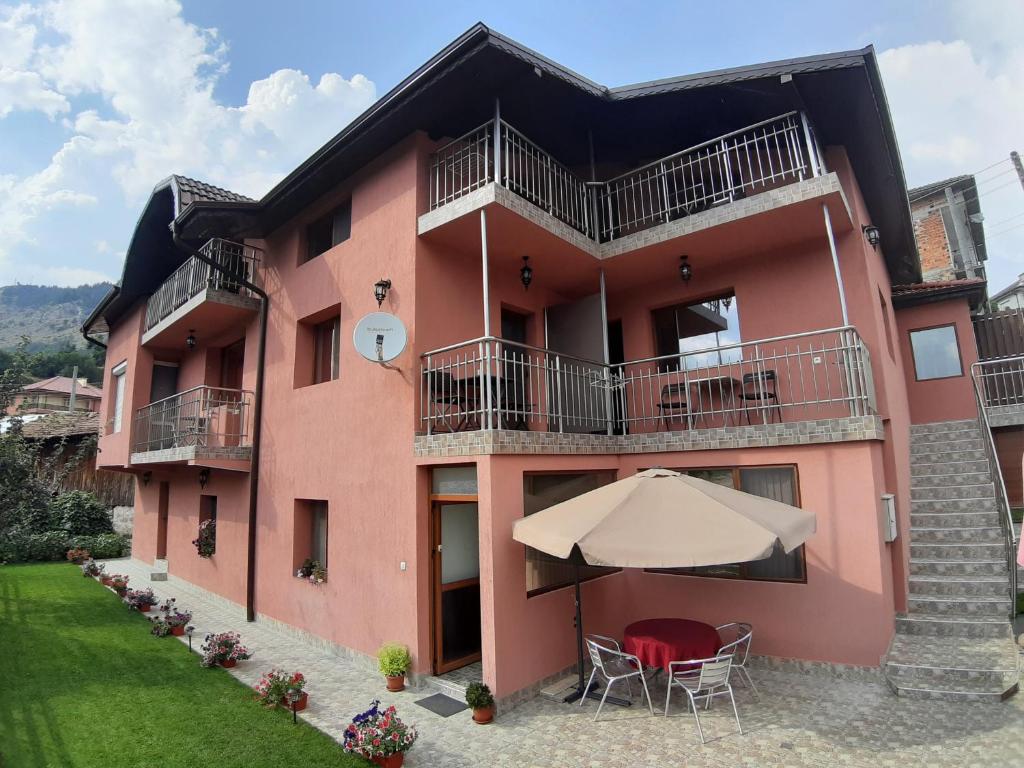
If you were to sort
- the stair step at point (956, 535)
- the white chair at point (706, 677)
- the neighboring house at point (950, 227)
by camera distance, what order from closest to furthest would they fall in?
the white chair at point (706, 677) → the stair step at point (956, 535) → the neighboring house at point (950, 227)

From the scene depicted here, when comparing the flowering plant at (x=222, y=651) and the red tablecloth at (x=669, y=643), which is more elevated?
the red tablecloth at (x=669, y=643)

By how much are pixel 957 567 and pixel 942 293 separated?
7.28 meters

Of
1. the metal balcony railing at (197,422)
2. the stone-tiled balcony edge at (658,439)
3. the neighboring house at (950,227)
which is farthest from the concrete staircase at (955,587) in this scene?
the neighboring house at (950,227)

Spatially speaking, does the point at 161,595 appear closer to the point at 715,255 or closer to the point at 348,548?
the point at 348,548

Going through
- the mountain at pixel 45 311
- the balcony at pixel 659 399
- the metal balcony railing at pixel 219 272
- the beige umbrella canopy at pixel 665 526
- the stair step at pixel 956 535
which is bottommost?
the stair step at pixel 956 535

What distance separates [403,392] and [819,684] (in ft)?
20.8

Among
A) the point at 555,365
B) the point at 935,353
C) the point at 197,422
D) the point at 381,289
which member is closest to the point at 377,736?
the point at 381,289

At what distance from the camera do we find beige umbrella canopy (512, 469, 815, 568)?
4781mm

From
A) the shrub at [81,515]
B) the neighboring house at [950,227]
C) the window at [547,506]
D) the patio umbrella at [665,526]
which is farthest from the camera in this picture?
the shrub at [81,515]

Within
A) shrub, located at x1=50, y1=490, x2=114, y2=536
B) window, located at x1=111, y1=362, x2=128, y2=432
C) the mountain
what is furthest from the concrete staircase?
the mountain

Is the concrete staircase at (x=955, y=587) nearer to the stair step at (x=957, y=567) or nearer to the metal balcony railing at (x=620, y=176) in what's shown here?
the stair step at (x=957, y=567)

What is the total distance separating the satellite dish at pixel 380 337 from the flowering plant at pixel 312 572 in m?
3.96

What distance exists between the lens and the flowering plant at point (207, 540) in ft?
39.5

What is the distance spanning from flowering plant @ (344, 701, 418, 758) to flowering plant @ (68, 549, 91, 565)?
17161mm
